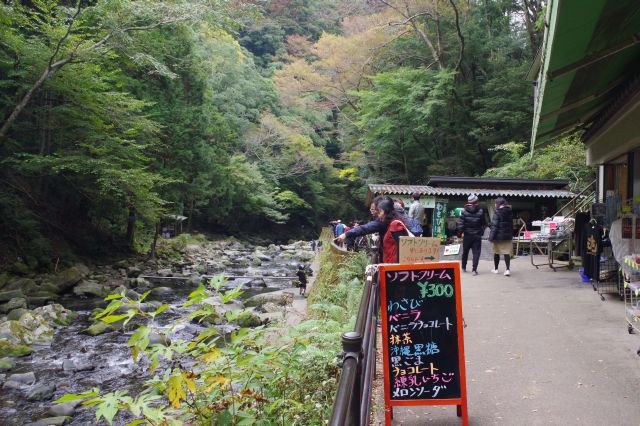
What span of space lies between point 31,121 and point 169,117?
719cm

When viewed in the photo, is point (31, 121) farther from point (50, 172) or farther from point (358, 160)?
point (358, 160)

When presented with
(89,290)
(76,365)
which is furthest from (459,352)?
(89,290)

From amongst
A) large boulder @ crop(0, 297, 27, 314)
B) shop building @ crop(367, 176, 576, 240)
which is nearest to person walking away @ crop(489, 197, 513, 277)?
shop building @ crop(367, 176, 576, 240)

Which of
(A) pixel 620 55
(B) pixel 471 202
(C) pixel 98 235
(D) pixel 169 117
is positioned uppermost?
(D) pixel 169 117

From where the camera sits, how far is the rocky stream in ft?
25.0

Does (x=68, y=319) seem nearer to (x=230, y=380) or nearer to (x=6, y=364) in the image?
(x=6, y=364)

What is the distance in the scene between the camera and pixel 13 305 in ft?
41.0

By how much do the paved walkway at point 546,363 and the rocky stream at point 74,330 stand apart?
7.68 ft

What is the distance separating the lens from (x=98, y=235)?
74.4 ft

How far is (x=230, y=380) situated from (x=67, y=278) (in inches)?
609

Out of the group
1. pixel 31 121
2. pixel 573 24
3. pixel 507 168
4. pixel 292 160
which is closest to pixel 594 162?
pixel 573 24

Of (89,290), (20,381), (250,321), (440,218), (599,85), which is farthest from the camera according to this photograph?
(440,218)

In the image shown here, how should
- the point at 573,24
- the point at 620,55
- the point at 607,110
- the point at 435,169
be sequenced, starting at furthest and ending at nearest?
the point at 435,169
the point at 607,110
the point at 620,55
the point at 573,24

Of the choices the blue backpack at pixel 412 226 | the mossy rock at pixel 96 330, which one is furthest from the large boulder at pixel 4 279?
the blue backpack at pixel 412 226
